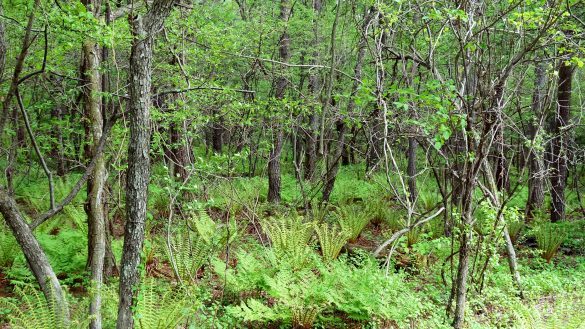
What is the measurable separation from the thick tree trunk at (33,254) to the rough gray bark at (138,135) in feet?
3.80

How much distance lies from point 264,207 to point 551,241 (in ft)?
17.0

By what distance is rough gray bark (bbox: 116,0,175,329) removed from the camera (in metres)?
2.47

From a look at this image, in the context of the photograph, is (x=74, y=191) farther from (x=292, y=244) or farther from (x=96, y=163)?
(x=292, y=244)

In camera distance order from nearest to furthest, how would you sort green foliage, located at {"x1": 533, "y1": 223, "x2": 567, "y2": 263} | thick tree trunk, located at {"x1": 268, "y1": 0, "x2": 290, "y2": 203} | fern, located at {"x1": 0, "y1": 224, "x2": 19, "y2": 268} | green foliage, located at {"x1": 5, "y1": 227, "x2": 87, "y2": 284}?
green foliage, located at {"x1": 5, "y1": 227, "x2": 87, "y2": 284}
fern, located at {"x1": 0, "y1": 224, "x2": 19, "y2": 268}
green foliage, located at {"x1": 533, "y1": 223, "x2": 567, "y2": 263}
thick tree trunk, located at {"x1": 268, "y1": 0, "x2": 290, "y2": 203}

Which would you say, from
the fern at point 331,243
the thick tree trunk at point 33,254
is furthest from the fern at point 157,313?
the fern at point 331,243

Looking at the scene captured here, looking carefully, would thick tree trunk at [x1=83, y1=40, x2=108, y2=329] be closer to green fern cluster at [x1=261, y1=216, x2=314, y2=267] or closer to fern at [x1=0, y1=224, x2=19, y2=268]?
green fern cluster at [x1=261, y1=216, x2=314, y2=267]

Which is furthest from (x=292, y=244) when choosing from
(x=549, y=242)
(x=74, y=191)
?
(x=549, y=242)

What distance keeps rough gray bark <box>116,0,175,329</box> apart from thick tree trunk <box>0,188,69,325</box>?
3.80ft

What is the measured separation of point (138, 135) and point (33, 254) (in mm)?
1765

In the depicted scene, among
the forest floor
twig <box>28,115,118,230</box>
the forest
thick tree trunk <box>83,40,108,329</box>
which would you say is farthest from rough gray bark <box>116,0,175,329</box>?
thick tree trunk <box>83,40,108,329</box>

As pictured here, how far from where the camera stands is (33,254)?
11.2 feet

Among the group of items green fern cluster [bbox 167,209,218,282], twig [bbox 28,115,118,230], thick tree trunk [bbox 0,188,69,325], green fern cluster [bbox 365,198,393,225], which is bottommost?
green fern cluster [bbox 365,198,393,225]

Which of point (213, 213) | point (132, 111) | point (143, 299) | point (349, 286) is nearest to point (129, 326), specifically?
point (143, 299)

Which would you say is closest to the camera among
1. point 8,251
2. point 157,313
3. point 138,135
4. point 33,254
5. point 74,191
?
point 138,135
